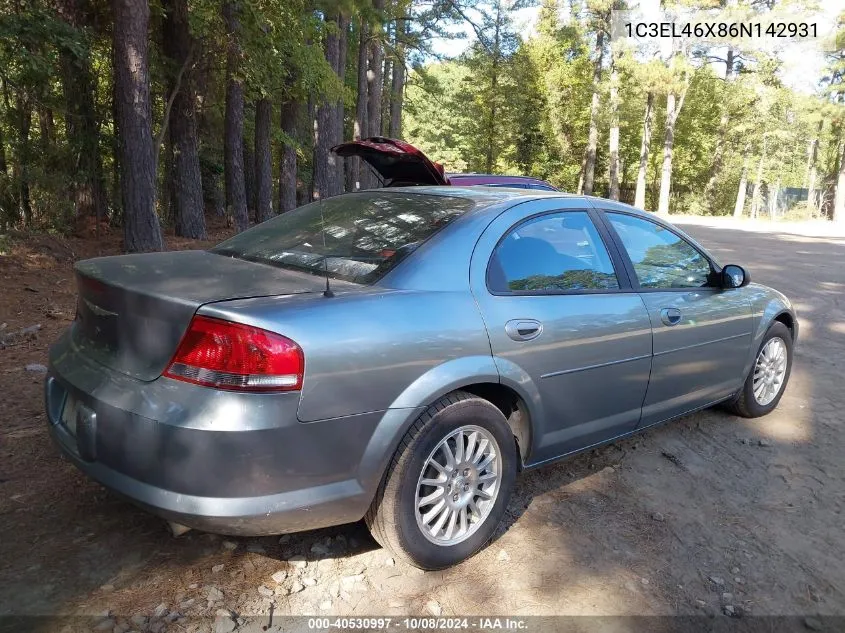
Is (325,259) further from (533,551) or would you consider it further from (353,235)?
(533,551)

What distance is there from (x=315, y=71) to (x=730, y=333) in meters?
11.1

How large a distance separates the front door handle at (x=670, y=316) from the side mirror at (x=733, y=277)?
0.61 m

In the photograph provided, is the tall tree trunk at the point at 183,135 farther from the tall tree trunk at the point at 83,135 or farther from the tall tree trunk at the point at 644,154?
the tall tree trunk at the point at 644,154

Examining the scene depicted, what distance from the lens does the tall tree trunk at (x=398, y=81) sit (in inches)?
908

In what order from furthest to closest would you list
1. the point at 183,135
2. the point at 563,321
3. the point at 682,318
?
the point at 183,135
the point at 682,318
the point at 563,321

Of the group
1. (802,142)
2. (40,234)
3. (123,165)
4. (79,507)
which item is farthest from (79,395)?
(802,142)

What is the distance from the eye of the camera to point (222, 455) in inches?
81.9

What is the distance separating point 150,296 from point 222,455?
0.69 meters

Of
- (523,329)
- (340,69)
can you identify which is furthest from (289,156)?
(523,329)

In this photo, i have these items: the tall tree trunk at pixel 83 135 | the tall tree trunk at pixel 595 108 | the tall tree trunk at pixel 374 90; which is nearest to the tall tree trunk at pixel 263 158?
the tall tree trunk at pixel 83 135

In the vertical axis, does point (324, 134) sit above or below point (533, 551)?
above

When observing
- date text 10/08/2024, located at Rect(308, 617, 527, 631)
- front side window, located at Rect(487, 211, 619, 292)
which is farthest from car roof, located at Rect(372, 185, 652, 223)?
date text 10/08/2024, located at Rect(308, 617, 527, 631)

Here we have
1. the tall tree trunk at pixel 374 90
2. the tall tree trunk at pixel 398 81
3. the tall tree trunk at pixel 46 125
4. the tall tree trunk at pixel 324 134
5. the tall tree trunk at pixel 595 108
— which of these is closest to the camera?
the tall tree trunk at pixel 46 125

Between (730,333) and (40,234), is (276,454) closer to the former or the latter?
(730,333)
